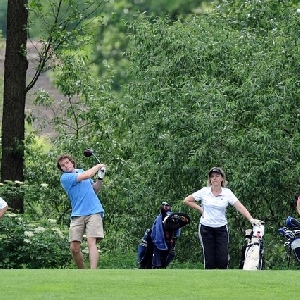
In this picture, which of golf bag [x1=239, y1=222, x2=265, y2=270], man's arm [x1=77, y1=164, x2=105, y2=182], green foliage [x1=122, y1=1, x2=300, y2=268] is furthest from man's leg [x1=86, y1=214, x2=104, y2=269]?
green foliage [x1=122, y1=1, x2=300, y2=268]

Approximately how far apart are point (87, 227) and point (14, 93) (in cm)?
786

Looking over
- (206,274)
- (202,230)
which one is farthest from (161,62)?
(206,274)

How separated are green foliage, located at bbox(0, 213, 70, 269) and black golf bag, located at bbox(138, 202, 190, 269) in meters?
2.85

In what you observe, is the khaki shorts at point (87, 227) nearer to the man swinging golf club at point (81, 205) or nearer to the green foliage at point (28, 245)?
the man swinging golf club at point (81, 205)

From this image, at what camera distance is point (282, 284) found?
38.7 ft

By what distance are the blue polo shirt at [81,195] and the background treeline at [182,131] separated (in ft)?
10.3

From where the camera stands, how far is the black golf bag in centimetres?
1568

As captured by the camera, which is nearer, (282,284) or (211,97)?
(282,284)

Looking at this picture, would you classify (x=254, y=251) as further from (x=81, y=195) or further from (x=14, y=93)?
(x=14, y=93)

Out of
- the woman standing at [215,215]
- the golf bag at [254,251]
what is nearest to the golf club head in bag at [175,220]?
the woman standing at [215,215]

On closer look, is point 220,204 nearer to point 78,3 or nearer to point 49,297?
point 49,297

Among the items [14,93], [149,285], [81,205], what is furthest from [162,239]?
[14,93]

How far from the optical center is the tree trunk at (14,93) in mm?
22781

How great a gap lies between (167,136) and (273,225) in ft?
7.96
